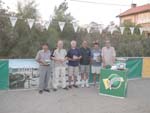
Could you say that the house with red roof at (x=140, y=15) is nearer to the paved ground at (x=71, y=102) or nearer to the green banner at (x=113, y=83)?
the green banner at (x=113, y=83)

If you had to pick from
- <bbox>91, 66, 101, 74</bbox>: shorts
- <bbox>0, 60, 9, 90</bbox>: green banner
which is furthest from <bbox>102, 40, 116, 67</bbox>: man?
<bbox>0, 60, 9, 90</bbox>: green banner

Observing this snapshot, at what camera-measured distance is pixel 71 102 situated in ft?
27.5

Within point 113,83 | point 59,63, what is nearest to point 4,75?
point 59,63

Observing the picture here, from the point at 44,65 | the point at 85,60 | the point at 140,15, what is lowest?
the point at 44,65

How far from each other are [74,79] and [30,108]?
332 centimetres

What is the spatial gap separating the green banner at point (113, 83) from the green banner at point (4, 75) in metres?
3.07

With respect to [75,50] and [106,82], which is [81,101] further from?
[75,50]

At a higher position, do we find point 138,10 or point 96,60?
point 138,10

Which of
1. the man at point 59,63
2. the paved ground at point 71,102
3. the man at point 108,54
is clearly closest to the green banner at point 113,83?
the paved ground at point 71,102

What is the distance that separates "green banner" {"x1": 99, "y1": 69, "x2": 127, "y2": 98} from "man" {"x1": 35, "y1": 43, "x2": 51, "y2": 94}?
1.78m

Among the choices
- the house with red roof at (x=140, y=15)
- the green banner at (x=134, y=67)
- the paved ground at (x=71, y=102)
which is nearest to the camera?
the paved ground at (x=71, y=102)

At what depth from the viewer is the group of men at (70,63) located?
9.59 meters

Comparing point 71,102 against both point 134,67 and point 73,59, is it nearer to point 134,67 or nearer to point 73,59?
point 73,59

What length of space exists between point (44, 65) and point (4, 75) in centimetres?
133
